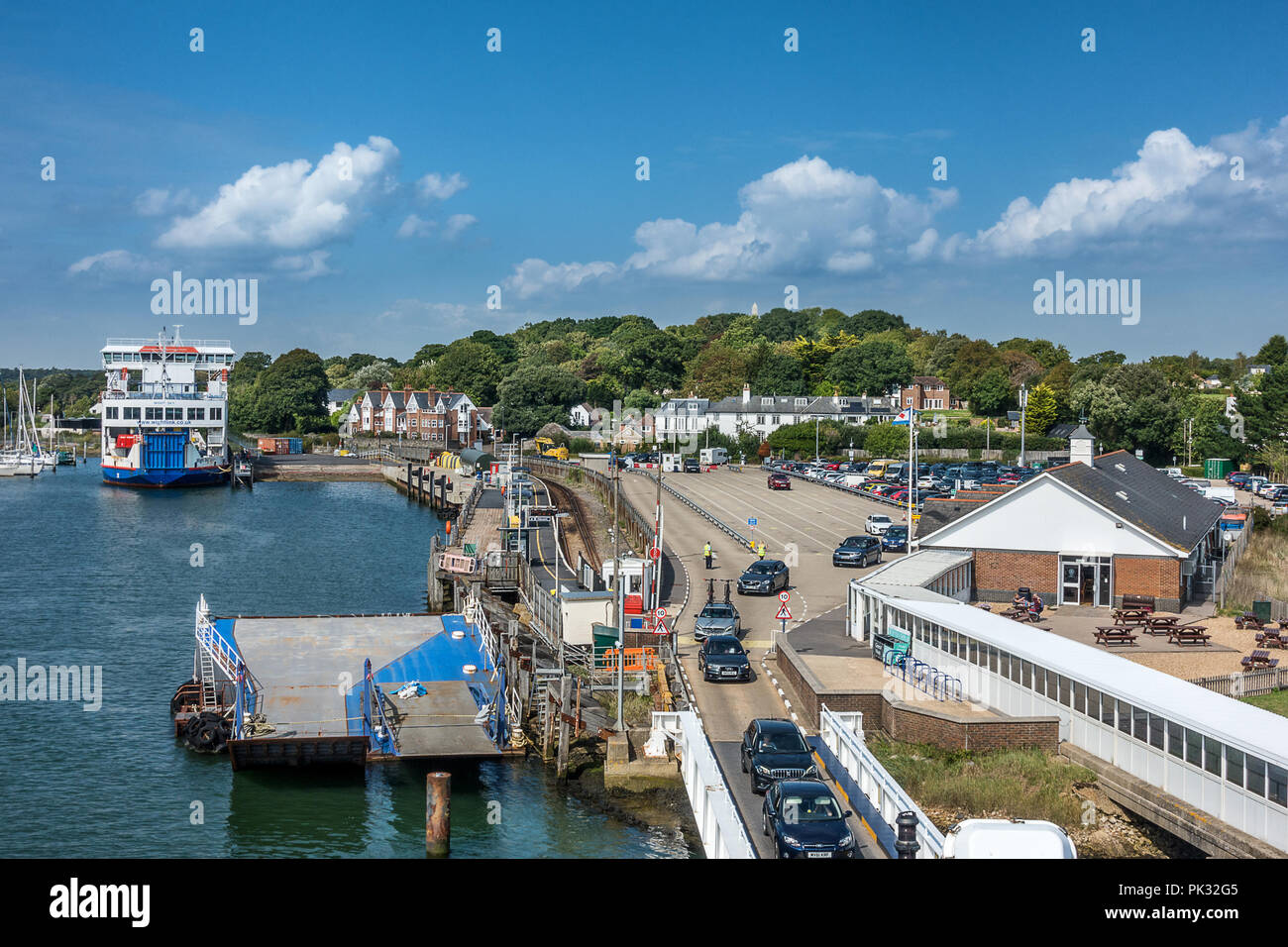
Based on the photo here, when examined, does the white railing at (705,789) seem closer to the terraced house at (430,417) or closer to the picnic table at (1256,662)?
the picnic table at (1256,662)

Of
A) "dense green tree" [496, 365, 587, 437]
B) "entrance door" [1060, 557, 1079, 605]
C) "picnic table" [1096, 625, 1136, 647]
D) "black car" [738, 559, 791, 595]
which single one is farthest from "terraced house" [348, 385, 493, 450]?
"picnic table" [1096, 625, 1136, 647]

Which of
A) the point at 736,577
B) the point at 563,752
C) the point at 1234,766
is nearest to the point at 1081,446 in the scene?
the point at 736,577

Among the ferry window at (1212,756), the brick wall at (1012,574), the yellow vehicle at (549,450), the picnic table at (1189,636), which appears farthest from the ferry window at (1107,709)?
the yellow vehicle at (549,450)

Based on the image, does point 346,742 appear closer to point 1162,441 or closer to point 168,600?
point 168,600

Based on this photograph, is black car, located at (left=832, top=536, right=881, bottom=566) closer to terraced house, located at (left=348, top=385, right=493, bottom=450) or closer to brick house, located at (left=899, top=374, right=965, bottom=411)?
brick house, located at (left=899, top=374, right=965, bottom=411)

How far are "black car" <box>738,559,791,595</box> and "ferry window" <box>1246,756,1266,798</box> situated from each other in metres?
22.2

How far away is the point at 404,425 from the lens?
15688 centimetres

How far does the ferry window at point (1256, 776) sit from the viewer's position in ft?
56.4

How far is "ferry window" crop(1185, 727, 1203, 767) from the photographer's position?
1880cm

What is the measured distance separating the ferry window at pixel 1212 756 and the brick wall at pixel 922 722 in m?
4.36

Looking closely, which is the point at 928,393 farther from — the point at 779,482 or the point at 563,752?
the point at 563,752
